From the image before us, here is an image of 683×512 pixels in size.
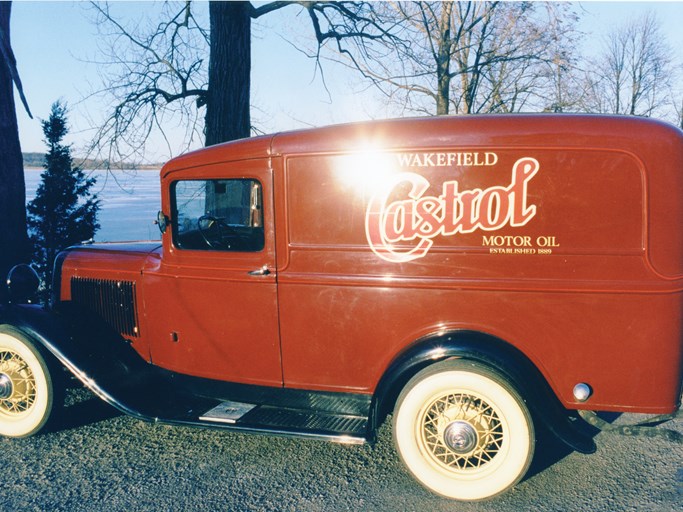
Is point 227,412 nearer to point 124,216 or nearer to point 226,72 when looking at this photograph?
point 226,72

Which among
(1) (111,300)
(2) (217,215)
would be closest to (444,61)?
(2) (217,215)

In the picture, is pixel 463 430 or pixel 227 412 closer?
pixel 463 430

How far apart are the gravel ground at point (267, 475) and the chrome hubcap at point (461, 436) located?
1.00 ft

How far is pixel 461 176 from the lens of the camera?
116 inches

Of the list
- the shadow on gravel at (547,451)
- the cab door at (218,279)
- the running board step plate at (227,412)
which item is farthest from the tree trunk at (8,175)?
the shadow on gravel at (547,451)

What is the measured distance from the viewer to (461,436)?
297 cm

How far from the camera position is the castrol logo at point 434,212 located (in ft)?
9.49

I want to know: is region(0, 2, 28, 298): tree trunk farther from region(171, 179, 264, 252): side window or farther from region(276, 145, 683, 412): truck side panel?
region(276, 145, 683, 412): truck side panel

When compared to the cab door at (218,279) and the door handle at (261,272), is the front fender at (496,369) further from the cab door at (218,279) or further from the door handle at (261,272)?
the door handle at (261,272)

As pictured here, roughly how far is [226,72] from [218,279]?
505 centimetres

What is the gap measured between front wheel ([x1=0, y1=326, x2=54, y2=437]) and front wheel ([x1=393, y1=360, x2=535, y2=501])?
2433 mm

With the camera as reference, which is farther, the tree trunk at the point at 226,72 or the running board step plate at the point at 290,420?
the tree trunk at the point at 226,72

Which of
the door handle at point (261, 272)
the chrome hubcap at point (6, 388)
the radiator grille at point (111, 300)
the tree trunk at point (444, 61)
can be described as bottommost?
the chrome hubcap at point (6, 388)

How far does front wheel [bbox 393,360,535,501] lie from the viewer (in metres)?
2.88
